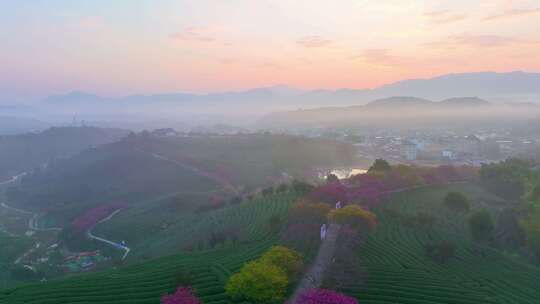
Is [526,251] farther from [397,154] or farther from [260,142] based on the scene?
[260,142]

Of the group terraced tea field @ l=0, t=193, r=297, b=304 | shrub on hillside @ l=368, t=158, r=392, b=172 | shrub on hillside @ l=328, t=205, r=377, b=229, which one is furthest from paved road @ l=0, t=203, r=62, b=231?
shrub on hillside @ l=328, t=205, r=377, b=229

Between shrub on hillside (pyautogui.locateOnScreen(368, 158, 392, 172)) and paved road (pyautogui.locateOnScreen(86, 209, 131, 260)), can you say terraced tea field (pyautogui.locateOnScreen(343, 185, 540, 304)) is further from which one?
paved road (pyautogui.locateOnScreen(86, 209, 131, 260))

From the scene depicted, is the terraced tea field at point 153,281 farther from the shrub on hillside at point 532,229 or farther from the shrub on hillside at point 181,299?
the shrub on hillside at point 532,229

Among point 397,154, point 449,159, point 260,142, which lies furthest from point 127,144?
point 449,159

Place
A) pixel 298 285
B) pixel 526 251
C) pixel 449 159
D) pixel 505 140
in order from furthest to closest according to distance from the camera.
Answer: pixel 505 140
pixel 449 159
pixel 526 251
pixel 298 285

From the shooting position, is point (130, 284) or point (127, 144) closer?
point (130, 284)

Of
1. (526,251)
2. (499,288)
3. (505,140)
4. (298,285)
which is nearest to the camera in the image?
(298,285)

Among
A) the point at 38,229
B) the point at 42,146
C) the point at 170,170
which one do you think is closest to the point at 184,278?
the point at 38,229

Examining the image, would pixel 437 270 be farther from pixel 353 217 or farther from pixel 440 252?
pixel 353 217
